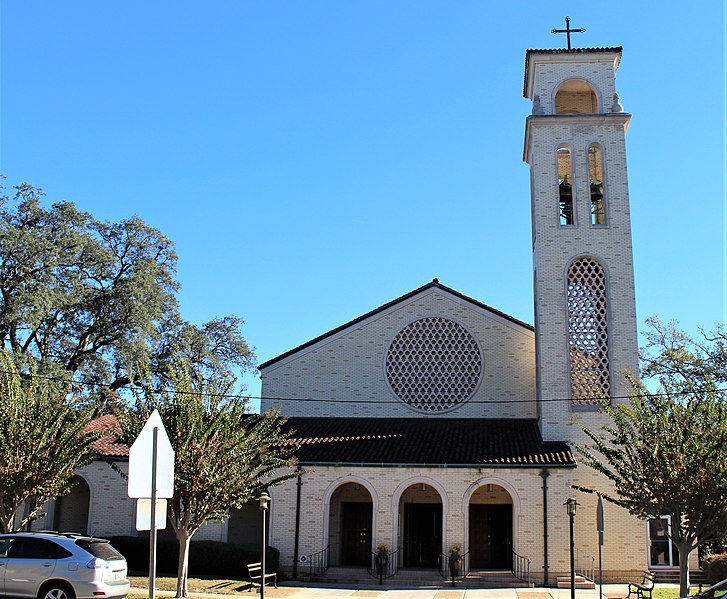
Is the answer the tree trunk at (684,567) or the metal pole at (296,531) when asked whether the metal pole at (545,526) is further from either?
the metal pole at (296,531)

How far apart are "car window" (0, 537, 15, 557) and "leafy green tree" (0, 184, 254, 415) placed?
20.4 m

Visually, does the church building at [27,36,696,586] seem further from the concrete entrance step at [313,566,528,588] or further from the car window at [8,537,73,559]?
the car window at [8,537,73,559]

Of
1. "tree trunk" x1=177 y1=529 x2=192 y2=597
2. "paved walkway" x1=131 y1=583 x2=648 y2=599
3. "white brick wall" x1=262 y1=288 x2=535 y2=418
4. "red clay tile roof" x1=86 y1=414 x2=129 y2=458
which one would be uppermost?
"white brick wall" x1=262 y1=288 x2=535 y2=418

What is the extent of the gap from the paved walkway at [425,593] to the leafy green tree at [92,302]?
15.8 meters

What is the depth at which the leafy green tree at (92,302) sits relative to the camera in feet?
120

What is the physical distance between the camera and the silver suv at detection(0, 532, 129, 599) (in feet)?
50.3

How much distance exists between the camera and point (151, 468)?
10.9 m

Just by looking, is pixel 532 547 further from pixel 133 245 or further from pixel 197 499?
pixel 133 245

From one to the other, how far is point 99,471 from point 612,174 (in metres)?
21.9

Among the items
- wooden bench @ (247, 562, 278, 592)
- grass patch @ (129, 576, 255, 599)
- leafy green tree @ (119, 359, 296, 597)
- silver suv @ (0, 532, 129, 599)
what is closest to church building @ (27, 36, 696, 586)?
wooden bench @ (247, 562, 278, 592)

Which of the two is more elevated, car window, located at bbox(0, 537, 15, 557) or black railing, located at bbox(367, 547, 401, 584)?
car window, located at bbox(0, 537, 15, 557)

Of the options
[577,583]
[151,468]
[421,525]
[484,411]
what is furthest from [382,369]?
[151,468]

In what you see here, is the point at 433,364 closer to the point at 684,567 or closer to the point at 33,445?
the point at 684,567

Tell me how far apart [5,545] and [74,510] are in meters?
15.5
